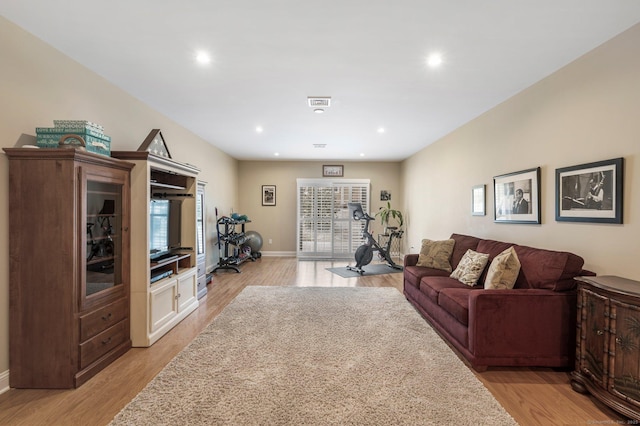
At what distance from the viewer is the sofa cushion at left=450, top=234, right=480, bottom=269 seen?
390cm

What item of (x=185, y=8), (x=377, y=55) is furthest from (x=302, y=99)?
(x=185, y=8)

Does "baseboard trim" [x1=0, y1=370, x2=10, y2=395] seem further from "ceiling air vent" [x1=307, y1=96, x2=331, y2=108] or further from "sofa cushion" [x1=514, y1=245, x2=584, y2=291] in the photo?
"sofa cushion" [x1=514, y1=245, x2=584, y2=291]

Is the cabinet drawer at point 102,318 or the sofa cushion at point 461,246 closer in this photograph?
the cabinet drawer at point 102,318

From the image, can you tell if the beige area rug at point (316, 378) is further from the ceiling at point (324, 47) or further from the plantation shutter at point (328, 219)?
the plantation shutter at point (328, 219)

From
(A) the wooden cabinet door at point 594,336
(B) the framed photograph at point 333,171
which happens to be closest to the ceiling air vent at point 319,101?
(A) the wooden cabinet door at point 594,336

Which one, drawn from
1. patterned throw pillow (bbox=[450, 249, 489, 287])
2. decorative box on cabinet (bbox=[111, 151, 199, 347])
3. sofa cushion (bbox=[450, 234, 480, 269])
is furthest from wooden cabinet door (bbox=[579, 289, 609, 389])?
decorative box on cabinet (bbox=[111, 151, 199, 347])

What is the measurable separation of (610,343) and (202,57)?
3827 millimetres

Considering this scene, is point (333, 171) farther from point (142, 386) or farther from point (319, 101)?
point (142, 386)

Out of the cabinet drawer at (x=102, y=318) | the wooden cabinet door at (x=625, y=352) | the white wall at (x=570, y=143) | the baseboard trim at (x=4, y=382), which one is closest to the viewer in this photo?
the wooden cabinet door at (x=625, y=352)

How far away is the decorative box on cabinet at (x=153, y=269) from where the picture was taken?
114 inches

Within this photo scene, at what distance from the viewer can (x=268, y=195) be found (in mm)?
8188

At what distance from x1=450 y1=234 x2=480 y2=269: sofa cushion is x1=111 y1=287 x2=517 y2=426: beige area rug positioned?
104 centimetres

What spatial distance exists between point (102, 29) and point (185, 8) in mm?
796

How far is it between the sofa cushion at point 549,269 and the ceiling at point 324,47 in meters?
1.79
